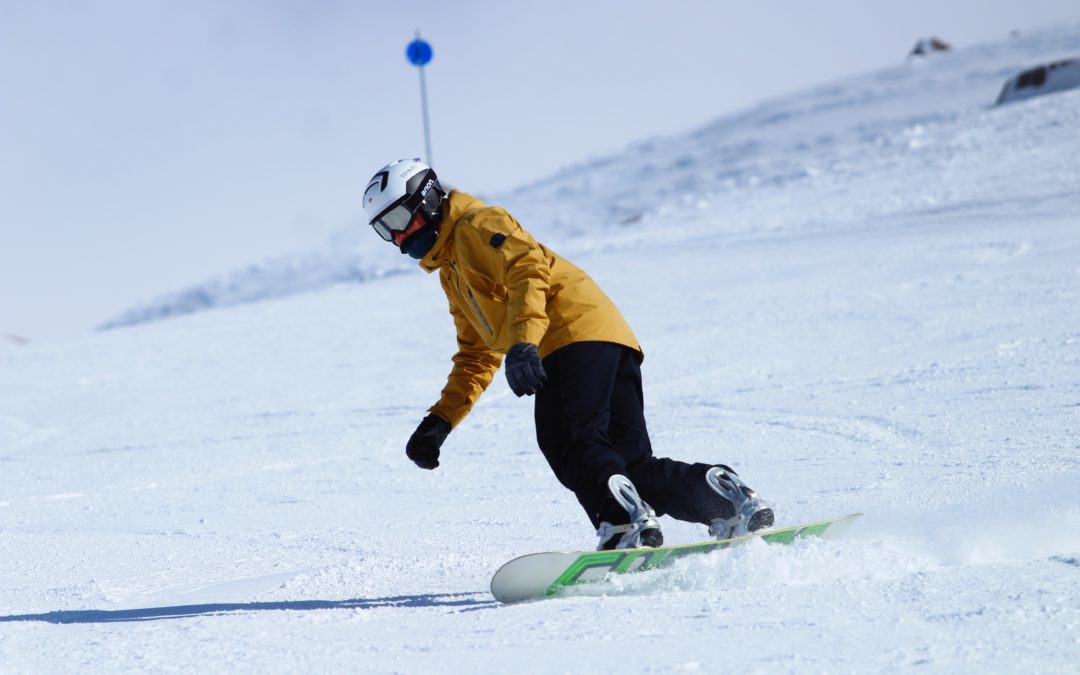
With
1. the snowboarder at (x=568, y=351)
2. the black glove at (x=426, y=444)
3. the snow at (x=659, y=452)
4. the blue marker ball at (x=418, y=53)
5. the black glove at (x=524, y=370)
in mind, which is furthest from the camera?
the blue marker ball at (x=418, y=53)

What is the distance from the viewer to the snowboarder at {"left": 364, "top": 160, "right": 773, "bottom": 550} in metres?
3.28

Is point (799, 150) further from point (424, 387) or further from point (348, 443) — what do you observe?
point (348, 443)

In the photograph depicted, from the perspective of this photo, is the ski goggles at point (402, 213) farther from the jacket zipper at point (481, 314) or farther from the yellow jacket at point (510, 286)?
the jacket zipper at point (481, 314)

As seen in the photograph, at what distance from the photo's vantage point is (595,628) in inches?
108

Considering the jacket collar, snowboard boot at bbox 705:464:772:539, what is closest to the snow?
snowboard boot at bbox 705:464:772:539

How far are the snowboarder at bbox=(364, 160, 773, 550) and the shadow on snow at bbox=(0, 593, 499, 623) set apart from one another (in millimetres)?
473

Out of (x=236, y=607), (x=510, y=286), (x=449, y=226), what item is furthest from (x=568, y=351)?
(x=236, y=607)

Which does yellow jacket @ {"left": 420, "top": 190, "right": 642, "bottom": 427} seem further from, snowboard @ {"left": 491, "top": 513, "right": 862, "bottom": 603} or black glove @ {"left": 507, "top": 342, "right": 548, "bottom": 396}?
snowboard @ {"left": 491, "top": 513, "right": 862, "bottom": 603}

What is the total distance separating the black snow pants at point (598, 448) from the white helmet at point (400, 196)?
0.60 m

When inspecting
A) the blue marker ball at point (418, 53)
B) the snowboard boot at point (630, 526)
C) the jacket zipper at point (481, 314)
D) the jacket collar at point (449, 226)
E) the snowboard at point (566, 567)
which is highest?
the blue marker ball at point (418, 53)

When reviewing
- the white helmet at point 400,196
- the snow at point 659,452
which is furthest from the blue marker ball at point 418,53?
the white helmet at point 400,196

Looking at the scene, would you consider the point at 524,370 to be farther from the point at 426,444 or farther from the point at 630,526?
the point at 426,444

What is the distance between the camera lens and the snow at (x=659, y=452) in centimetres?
271

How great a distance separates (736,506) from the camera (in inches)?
134
